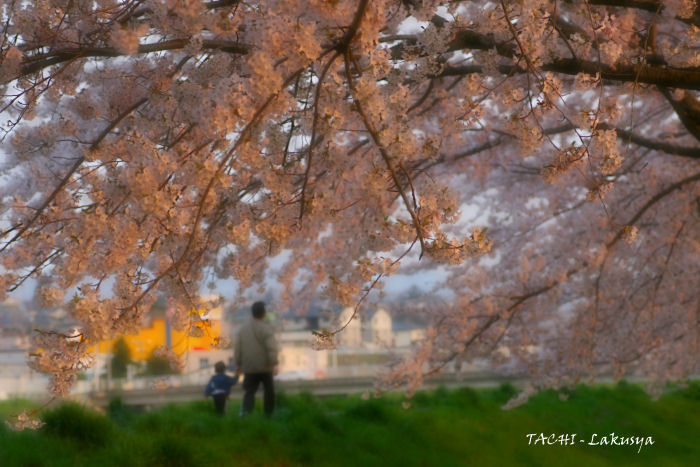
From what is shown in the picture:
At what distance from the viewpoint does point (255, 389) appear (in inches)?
214

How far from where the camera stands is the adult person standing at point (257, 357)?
5297 mm

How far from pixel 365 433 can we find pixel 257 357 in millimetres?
1109

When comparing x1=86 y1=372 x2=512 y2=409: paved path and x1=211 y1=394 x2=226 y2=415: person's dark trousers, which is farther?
x1=86 y1=372 x2=512 y2=409: paved path

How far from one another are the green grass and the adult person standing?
223mm

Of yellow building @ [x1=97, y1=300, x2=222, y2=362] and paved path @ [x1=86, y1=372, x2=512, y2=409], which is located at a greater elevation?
yellow building @ [x1=97, y1=300, x2=222, y2=362]

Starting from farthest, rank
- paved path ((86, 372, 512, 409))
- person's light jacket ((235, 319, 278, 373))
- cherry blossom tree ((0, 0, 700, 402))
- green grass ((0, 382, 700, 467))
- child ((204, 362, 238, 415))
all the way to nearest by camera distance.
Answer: paved path ((86, 372, 512, 409)) < child ((204, 362, 238, 415)) < person's light jacket ((235, 319, 278, 373)) < green grass ((0, 382, 700, 467)) < cherry blossom tree ((0, 0, 700, 402))

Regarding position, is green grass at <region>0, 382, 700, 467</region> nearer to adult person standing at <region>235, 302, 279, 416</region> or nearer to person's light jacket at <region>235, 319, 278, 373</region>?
adult person standing at <region>235, 302, 279, 416</region>

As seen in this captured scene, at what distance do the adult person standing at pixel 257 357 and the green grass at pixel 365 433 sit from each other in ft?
0.73

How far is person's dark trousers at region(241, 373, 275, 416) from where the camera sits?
17.6 ft

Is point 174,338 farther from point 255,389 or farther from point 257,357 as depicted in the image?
point 255,389

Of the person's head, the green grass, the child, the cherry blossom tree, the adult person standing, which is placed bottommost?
the green grass

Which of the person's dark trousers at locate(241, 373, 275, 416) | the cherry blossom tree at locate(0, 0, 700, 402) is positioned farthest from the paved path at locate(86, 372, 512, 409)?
the cherry blossom tree at locate(0, 0, 700, 402)

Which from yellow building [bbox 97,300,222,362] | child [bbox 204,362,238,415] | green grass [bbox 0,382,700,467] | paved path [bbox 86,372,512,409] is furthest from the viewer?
paved path [bbox 86,372,512,409]

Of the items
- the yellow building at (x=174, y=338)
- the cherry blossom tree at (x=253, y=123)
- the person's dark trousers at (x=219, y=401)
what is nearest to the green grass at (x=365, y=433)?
the person's dark trousers at (x=219, y=401)
